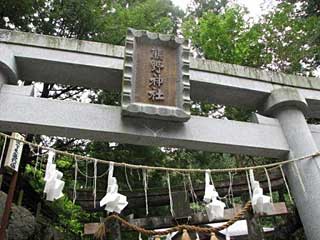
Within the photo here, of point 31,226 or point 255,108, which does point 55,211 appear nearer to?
point 31,226

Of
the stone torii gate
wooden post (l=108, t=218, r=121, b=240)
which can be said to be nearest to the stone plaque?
the stone torii gate

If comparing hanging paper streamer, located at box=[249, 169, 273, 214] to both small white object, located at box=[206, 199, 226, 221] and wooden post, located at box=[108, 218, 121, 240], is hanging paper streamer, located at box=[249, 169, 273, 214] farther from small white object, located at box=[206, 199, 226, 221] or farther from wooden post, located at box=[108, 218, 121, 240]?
wooden post, located at box=[108, 218, 121, 240]

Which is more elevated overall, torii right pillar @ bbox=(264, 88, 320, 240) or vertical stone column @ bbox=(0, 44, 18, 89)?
vertical stone column @ bbox=(0, 44, 18, 89)

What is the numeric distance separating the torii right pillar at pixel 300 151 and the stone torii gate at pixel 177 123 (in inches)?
0.6

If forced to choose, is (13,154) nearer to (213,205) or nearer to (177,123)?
(177,123)

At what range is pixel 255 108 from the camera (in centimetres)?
633

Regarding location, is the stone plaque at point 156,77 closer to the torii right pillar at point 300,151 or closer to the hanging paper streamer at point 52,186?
the hanging paper streamer at point 52,186

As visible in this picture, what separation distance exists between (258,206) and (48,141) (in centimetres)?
625

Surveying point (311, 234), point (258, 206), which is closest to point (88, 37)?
point (258, 206)

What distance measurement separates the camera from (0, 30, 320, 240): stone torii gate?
4730 millimetres

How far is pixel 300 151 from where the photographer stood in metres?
5.30

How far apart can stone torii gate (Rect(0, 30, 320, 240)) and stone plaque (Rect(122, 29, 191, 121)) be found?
22 centimetres

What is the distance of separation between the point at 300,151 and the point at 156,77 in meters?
2.64

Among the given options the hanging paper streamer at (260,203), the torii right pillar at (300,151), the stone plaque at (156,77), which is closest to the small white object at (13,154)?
the stone plaque at (156,77)
